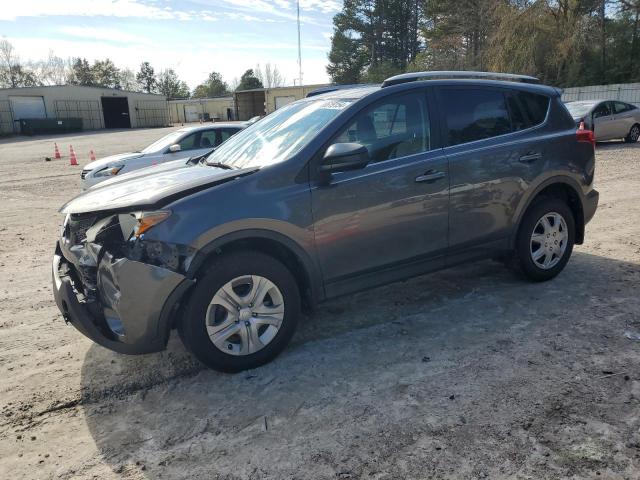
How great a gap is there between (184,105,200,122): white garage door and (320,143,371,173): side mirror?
7624 centimetres

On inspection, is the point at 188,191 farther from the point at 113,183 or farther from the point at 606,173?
the point at 606,173

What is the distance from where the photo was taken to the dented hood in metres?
3.18

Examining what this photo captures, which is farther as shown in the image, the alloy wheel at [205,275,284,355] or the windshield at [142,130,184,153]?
the windshield at [142,130,184,153]

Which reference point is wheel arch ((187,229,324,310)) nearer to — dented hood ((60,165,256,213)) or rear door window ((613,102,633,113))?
dented hood ((60,165,256,213))

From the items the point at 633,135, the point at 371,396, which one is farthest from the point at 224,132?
the point at 633,135

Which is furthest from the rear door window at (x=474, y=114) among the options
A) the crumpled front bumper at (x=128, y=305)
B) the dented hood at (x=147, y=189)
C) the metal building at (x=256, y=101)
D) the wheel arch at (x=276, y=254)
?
the metal building at (x=256, y=101)

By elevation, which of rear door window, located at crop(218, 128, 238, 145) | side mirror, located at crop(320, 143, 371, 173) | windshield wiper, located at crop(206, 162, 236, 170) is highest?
rear door window, located at crop(218, 128, 238, 145)

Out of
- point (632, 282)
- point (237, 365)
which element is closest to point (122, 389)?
point (237, 365)

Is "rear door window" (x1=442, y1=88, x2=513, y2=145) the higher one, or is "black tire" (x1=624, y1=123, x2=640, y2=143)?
"rear door window" (x1=442, y1=88, x2=513, y2=145)

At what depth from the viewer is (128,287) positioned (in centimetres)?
301

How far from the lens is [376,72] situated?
5291cm

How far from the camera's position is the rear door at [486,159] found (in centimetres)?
409

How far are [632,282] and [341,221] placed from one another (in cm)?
314

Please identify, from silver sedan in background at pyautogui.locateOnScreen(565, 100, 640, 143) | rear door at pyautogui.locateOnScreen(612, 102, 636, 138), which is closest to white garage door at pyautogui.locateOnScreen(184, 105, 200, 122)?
silver sedan in background at pyautogui.locateOnScreen(565, 100, 640, 143)
